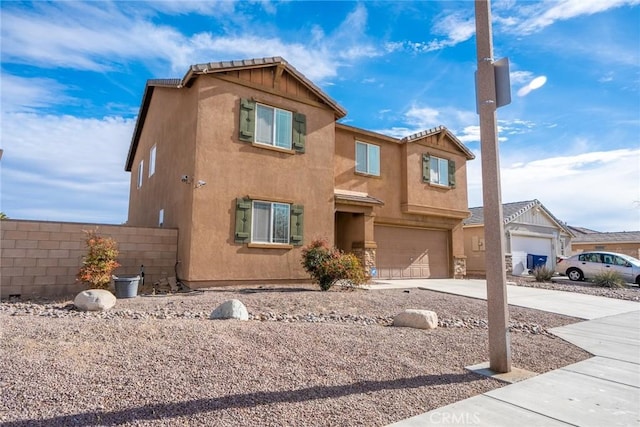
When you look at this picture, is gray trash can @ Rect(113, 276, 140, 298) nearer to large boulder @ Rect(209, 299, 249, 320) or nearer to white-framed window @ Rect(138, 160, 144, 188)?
large boulder @ Rect(209, 299, 249, 320)

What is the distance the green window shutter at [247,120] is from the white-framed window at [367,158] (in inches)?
203

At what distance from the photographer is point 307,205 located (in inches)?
509

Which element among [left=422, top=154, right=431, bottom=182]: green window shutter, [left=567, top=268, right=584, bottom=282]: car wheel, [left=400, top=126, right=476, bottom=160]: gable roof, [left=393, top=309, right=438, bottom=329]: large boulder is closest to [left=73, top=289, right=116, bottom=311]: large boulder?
[left=393, top=309, right=438, bottom=329]: large boulder

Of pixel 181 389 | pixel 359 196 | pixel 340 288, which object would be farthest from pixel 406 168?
pixel 181 389

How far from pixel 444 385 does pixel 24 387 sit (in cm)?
415

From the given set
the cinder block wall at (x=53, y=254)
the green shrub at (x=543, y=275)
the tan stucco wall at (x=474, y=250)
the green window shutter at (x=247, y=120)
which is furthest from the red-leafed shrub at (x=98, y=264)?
the tan stucco wall at (x=474, y=250)

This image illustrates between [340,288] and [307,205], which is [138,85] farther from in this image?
[340,288]

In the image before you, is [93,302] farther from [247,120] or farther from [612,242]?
[612,242]

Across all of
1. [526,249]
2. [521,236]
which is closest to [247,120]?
[521,236]

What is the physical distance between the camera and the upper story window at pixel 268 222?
1146cm

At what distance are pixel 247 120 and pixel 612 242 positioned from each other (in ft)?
112

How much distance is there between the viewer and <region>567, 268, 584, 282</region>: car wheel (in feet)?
63.2

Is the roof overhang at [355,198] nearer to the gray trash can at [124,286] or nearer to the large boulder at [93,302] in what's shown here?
the gray trash can at [124,286]

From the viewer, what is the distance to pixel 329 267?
1070 cm
